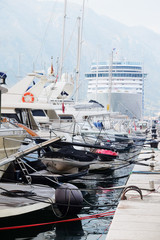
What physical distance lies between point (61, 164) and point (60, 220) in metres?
4.70

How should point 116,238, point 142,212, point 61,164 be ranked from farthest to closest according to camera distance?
point 61,164, point 142,212, point 116,238

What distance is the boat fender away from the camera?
10305mm

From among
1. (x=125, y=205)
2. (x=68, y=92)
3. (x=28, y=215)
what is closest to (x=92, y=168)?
(x=28, y=215)

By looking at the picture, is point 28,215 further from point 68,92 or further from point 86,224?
point 68,92

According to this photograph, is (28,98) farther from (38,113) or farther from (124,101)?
(124,101)

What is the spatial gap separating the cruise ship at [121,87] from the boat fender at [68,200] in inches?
2730

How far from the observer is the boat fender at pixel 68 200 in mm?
10305

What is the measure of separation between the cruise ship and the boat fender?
69344mm

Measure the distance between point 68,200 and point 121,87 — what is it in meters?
75.6

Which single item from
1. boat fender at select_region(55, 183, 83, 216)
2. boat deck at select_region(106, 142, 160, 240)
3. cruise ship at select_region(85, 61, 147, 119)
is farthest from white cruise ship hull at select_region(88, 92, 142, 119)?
boat fender at select_region(55, 183, 83, 216)

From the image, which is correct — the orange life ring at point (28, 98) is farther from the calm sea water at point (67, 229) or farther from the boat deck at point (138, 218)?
Answer: the boat deck at point (138, 218)

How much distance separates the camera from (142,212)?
27.7 feet

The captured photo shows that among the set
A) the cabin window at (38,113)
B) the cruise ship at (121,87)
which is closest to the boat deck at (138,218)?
the cabin window at (38,113)

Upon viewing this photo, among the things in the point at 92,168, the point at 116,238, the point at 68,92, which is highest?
the point at 68,92
